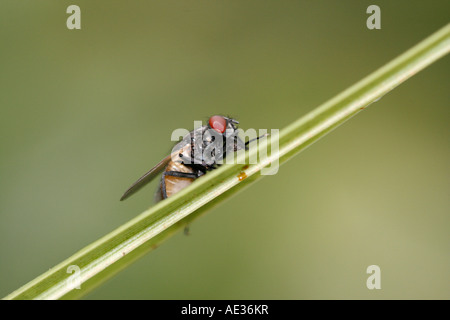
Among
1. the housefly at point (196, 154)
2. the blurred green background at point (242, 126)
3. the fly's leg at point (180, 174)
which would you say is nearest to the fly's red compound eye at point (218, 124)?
the housefly at point (196, 154)

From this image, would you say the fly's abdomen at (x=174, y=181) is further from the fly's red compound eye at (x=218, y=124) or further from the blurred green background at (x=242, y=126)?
the blurred green background at (x=242, y=126)

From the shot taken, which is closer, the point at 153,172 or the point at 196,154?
the point at 196,154

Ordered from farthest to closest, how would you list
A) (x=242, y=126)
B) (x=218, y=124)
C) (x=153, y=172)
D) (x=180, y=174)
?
1. (x=242, y=126)
2. (x=153, y=172)
3. (x=180, y=174)
4. (x=218, y=124)

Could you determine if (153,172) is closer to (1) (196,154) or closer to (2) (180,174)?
(2) (180,174)

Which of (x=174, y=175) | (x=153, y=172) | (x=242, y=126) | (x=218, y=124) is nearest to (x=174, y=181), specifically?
(x=174, y=175)
